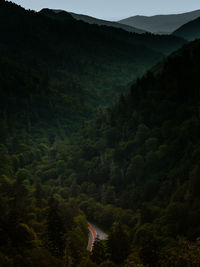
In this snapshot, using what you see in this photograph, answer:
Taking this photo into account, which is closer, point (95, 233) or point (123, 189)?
point (95, 233)

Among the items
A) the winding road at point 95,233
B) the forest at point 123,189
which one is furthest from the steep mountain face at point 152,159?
the winding road at point 95,233

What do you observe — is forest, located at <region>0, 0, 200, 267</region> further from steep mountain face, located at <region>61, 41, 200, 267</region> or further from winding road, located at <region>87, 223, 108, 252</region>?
winding road, located at <region>87, 223, 108, 252</region>

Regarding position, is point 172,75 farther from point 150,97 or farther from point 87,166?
point 87,166

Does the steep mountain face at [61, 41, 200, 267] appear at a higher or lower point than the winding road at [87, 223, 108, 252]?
higher

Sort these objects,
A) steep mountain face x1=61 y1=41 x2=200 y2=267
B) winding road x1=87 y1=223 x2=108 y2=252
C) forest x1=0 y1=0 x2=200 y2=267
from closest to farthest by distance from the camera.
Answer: forest x1=0 y1=0 x2=200 y2=267
steep mountain face x1=61 y1=41 x2=200 y2=267
winding road x1=87 y1=223 x2=108 y2=252

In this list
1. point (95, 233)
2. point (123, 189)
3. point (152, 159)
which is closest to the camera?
point (95, 233)

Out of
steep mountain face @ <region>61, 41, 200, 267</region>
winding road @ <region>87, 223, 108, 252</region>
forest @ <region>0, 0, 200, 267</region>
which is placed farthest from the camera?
winding road @ <region>87, 223, 108, 252</region>

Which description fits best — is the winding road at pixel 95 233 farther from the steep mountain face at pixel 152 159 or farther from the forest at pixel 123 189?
the steep mountain face at pixel 152 159

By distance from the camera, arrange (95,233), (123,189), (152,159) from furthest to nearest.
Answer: (123,189) < (152,159) < (95,233)

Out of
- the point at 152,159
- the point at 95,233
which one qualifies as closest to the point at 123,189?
the point at 152,159

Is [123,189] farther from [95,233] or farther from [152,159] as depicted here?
[95,233]

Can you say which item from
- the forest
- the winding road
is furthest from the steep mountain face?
the winding road
